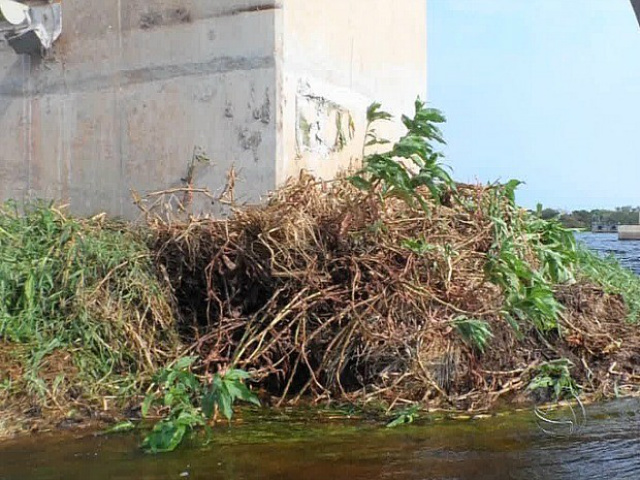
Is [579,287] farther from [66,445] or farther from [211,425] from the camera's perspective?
[66,445]

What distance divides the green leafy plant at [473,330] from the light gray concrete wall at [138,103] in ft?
6.39

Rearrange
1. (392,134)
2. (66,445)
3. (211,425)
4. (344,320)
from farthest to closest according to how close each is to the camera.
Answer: (392,134)
(344,320)
(211,425)
(66,445)

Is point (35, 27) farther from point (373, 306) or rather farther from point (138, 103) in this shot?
point (373, 306)

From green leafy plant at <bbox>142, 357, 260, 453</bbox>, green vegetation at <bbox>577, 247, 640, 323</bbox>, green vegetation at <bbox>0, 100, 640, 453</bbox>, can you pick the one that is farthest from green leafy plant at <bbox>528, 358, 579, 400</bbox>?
green leafy plant at <bbox>142, 357, 260, 453</bbox>

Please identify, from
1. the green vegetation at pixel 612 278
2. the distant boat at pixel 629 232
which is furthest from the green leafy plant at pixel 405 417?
the distant boat at pixel 629 232

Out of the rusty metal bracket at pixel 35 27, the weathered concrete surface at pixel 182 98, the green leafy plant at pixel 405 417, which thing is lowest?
the green leafy plant at pixel 405 417

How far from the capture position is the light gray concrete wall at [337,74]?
18.3ft

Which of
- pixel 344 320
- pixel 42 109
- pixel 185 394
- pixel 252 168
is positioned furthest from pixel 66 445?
pixel 42 109

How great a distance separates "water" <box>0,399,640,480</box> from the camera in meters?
2.99

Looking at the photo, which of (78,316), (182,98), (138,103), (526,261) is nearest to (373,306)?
(526,261)

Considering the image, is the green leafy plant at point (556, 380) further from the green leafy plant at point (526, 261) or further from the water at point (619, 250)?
the water at point (619, 250)

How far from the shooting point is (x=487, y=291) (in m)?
4.36

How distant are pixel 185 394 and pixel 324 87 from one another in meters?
3.04

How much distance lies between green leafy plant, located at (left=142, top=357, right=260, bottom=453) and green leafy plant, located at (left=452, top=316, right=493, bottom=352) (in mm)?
1179
